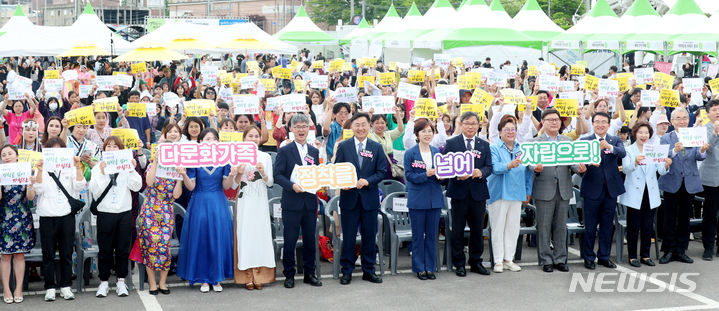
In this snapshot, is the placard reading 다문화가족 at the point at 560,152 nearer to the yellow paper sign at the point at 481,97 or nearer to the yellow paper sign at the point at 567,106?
the yellow paper sign at the point at 567,106

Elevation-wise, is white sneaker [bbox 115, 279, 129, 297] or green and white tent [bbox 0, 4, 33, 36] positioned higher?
green and white tent [bbox 0, 4, 33, 36]

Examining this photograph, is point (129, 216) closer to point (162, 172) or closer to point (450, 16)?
point (162, 172)

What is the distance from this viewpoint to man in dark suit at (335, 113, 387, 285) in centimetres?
816

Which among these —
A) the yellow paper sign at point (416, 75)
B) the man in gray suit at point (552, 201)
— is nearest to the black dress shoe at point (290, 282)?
the man in gray suit at point (552, 201)

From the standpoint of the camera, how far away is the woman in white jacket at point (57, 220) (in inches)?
291

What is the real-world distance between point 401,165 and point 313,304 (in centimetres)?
277

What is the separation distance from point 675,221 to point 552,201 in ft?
5.56

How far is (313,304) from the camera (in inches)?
297

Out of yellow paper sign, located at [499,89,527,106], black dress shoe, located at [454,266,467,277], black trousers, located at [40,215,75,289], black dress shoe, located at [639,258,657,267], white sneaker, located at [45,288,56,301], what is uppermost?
yellow paper sign, located at [499,89,527,106]

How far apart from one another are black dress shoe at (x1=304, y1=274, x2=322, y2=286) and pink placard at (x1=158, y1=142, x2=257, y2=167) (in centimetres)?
135

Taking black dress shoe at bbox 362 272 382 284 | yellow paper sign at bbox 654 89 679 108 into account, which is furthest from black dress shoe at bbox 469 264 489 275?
yellow paper sign at bbox 654 89 679 108

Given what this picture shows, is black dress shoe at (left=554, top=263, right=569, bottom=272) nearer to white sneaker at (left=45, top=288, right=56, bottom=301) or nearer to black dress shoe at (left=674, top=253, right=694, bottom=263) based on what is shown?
black dress shoe at (left=674, top=253, right=694, bottom=263)

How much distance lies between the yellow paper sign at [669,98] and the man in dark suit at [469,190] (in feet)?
13.0

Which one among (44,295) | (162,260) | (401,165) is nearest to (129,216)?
(162,260)
